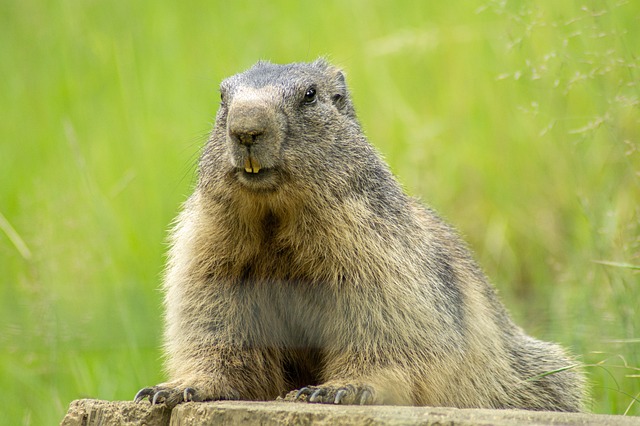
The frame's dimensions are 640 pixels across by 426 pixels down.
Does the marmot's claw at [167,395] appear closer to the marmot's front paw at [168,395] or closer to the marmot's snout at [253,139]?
the marmot's front paw at [168,395]

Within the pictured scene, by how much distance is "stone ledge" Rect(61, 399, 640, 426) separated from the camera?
3357mm

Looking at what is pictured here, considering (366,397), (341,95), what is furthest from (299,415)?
(341,95)

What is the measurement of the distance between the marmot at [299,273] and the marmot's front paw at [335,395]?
0.04 m

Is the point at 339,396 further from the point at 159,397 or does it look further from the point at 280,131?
the point at 280,131

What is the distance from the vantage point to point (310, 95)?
4672 millimetres

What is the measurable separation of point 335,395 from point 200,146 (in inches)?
144

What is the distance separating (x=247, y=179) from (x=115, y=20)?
5.91 m

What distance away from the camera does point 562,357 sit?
5.80m

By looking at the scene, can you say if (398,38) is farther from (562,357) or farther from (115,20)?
(562,357)

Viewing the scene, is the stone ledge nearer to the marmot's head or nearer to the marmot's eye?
the marmot's head

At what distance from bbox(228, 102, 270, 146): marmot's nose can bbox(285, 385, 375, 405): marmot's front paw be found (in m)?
1.11

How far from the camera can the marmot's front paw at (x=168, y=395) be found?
4098 millimetres

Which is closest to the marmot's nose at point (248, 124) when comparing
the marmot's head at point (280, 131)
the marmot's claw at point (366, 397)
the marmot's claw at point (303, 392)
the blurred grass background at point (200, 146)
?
the marmot's head at point (280, 131)

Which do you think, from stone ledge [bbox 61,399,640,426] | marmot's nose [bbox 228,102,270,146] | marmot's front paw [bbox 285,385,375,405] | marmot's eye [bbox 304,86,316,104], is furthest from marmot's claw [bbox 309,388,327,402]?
marmot's eye [bbox 304,86,316,104]
